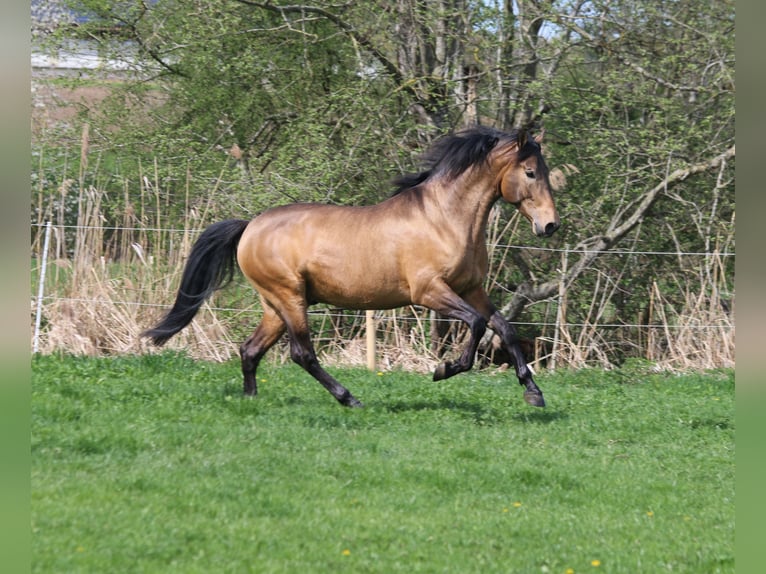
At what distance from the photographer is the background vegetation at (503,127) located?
12.2 m

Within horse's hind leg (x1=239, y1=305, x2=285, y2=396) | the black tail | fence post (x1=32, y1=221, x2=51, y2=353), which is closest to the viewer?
horse's hind leg (x1=239, y1=305, x2=285, y2=396)

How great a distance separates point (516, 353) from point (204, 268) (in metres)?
2.96

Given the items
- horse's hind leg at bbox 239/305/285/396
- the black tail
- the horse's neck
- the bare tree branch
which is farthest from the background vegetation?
the horse's neck

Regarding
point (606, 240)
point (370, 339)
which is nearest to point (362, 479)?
point (370, 339)

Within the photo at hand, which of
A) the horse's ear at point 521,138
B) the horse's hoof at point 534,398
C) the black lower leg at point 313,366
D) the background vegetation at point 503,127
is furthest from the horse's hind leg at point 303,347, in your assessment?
the background vegetation at point 503,127

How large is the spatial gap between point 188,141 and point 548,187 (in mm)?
6694

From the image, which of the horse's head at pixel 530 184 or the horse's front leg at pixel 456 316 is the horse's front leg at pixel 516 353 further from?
the horse's head at pixel 530 184

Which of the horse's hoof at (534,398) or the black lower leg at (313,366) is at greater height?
the black lower leg at (313,366)

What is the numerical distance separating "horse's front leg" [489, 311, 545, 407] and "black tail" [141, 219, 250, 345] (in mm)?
2495

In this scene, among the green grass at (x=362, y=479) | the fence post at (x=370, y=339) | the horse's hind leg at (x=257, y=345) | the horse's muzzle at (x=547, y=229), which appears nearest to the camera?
the green grass at (x=362, y=479)

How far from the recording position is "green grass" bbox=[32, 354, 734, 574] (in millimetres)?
4551

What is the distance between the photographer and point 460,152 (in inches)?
317

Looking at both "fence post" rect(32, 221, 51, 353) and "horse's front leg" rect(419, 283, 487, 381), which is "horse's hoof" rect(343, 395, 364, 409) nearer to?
"horse's front leg" rect(419, 283, 487, 381)

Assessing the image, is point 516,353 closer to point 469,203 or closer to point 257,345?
point 469,203
